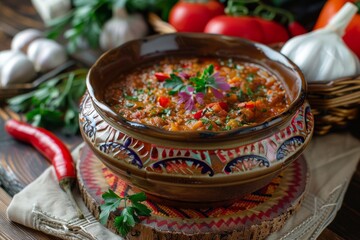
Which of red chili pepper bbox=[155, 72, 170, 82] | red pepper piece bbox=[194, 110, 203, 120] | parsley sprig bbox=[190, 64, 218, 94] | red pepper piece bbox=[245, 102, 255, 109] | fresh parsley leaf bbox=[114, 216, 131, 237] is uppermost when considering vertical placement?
parsley sprig bbox=[190, 64, 218, 94]

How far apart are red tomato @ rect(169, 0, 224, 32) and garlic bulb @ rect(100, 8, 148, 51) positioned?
190mm

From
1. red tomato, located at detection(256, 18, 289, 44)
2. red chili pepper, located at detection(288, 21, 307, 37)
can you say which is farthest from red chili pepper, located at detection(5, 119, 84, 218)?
red chili pepper, located at detection(288, 21, 307, 37)

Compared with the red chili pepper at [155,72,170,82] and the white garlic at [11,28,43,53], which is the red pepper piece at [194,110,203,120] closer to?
the red chili pepper at [155,72,170,82]

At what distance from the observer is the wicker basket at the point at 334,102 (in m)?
1.84

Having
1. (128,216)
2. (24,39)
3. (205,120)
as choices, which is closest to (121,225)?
(128,216)

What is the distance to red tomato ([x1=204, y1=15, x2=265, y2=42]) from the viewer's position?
2.26m

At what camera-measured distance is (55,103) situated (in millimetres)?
2205

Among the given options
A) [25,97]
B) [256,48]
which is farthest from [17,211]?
[256,48]

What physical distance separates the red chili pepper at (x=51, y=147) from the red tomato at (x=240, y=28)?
0.87 metres

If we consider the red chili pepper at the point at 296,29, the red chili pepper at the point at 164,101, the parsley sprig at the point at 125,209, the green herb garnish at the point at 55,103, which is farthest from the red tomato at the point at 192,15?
the parsley sprig at the point at 125,209

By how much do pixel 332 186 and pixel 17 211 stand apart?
1.05 metres

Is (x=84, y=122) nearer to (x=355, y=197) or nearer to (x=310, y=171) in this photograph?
(x=310, y=171)

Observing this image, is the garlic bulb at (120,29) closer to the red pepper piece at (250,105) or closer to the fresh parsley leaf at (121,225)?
the red pepper piece at (250,105)

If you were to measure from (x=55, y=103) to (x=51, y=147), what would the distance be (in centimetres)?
35
